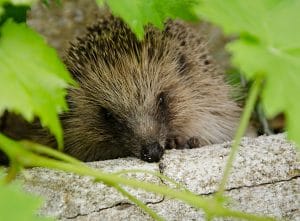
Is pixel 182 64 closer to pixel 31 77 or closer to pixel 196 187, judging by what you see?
pixel 196 187

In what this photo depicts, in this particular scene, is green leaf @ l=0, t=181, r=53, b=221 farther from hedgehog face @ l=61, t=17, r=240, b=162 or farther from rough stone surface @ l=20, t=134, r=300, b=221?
hedgehog face @ l=61, t=17, r=240, b=162

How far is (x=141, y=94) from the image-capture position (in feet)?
10.6

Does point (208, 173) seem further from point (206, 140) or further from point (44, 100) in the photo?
point (206, 140)

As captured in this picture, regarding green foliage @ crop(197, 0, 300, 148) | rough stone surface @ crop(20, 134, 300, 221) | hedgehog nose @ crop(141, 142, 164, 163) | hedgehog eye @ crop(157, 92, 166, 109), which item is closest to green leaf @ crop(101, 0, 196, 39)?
green foliage @ crop(197, 0, 300, 148)

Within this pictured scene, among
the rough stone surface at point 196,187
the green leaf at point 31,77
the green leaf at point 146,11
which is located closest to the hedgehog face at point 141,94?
the rough stone surface at point 196,187

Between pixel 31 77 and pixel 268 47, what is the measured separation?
1.91 feet

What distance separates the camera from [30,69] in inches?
66.4

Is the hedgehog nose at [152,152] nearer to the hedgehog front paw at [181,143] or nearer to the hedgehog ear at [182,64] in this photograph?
the hedgehog front paw at [181,143]

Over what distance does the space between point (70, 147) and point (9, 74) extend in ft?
6.90

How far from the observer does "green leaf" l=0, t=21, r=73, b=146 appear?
5.30 feet

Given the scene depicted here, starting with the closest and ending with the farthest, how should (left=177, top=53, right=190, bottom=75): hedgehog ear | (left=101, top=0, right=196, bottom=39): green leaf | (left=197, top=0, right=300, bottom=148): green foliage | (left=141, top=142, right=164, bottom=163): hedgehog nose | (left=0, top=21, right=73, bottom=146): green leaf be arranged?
(left=197, top=0, right=300, bottom=148): green foliage < (left=0, top=21, right=73, bottom=146): green leaf < (left=101, top=0, right=196, bottom=39): green leaf < (left=141, top=142, right=164, bottom=163): hedgehog nose < (left=177, top=53, right=190, bottom=75): hedgehog ear

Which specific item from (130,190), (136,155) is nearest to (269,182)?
(130,190)

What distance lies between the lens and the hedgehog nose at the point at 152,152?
8.77 feet

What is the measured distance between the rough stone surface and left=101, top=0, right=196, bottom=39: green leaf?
515 millimetres
